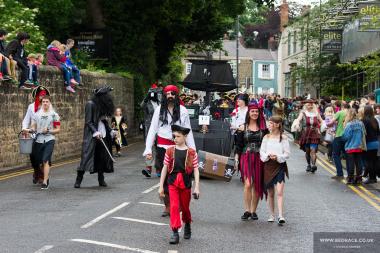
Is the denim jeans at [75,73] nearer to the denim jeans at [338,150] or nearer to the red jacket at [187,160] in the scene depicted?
the denim jeans at [338,150]

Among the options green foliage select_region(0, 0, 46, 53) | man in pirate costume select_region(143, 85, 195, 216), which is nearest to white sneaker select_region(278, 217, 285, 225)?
man in pirate costume select_region(143, 85, 195, 216)

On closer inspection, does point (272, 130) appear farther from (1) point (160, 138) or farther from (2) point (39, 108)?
(2) point (39, 108)

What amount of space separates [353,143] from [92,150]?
5942mm

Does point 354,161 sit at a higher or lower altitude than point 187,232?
higher

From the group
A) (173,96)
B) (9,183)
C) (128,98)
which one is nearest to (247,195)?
(173,96)

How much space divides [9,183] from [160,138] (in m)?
5.86

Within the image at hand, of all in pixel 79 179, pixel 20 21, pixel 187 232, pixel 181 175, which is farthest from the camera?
pixel 20 21

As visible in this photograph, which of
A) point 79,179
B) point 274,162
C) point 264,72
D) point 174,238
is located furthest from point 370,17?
point 264,72

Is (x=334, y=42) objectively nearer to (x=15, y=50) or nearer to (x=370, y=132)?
(x=370, y=132)

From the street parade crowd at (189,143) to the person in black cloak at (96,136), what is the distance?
2cm

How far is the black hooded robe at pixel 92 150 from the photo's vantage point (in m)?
15.0

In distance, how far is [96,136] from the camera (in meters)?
14.9

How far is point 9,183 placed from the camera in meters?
16.3

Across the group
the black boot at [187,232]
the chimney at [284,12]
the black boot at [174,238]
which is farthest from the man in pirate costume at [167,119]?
the chimney at [284,12]
